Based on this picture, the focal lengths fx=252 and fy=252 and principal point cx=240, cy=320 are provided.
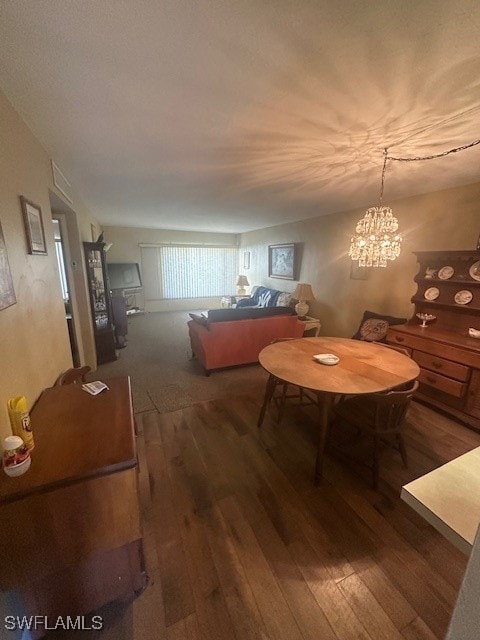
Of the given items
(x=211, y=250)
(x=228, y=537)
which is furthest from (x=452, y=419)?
(x=211, y=250)

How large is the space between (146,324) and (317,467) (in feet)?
16.5

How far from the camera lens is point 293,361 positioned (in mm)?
2047

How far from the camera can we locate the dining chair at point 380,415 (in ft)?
5.30

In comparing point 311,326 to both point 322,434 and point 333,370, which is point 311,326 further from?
point 322,434

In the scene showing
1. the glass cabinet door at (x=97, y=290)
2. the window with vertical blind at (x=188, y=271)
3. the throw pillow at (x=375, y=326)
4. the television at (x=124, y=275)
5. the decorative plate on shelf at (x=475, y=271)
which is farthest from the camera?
the window with vertical blind at (x=188, y=271)

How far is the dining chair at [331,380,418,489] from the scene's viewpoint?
5.30ft

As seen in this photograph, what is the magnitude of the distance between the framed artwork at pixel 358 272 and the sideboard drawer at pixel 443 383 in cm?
164

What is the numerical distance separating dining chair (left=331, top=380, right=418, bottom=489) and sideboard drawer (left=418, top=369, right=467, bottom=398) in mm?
1031

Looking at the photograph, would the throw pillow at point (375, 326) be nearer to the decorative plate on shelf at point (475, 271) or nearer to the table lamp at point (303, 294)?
the decorative plate on shelf at point (475, 271)

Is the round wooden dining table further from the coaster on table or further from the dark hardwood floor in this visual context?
the dark hardwood floor

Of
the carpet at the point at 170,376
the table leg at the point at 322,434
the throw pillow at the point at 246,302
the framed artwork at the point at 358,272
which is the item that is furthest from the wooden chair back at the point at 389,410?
the throw pillow at the point at 246,302

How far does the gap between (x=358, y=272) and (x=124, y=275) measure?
5312 mm

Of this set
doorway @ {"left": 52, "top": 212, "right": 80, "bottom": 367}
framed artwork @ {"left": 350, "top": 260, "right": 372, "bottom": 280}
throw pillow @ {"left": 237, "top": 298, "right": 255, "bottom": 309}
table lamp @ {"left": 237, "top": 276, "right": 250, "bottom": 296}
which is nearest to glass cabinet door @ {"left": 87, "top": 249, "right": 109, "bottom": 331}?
doorway @ {"left": 52, "top": 212, "right": 80, "bottom": 367}

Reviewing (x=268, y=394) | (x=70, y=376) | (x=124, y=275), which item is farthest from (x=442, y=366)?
(x=124, y=275)
